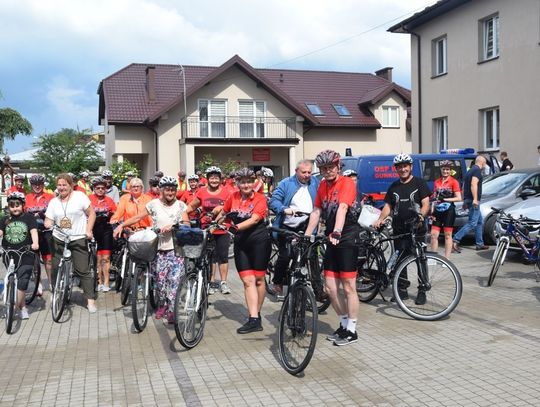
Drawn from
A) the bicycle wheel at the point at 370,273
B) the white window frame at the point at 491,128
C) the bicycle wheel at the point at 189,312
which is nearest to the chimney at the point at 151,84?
the white window frame at the point at 491,128

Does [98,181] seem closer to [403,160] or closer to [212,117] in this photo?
[403,160]

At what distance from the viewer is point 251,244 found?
6.68 meters

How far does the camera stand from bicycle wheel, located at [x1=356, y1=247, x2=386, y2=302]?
7840 mm

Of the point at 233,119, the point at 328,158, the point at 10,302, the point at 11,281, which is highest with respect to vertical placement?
the point at 233,119

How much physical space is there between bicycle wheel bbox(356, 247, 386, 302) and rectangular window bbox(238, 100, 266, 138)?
2832 centimetres

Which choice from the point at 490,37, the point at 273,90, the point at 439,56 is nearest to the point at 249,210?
the point at 490,37

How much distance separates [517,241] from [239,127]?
27568 mm

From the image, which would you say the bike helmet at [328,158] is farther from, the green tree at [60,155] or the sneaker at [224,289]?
the green tree at [60,155]

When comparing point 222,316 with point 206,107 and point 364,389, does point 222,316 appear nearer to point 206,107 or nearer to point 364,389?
point 364,389

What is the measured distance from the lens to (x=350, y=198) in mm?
6105

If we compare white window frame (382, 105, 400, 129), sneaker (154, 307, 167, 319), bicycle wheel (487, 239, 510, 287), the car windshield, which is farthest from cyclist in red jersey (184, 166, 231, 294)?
white window frame (382, 105, 400, 129)

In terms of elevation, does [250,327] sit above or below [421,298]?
below

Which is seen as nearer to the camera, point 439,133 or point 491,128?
point 491,128

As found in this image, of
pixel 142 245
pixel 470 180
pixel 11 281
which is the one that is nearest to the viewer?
pixel 142 245
